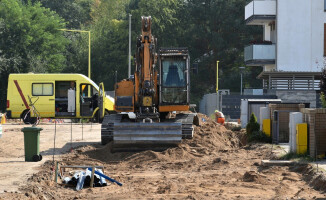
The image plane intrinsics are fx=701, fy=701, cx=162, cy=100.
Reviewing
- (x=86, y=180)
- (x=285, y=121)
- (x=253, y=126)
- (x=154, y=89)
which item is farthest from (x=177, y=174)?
(x=253, y=126)

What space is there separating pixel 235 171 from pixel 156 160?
3.52 m

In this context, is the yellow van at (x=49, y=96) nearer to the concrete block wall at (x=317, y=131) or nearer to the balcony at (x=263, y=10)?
the balcony at (x=263, y=10)

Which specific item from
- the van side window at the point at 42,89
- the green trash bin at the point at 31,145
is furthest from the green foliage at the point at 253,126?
the van side window at the point at 42,89

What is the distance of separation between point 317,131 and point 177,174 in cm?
372

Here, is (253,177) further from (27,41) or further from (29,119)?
(27,41)

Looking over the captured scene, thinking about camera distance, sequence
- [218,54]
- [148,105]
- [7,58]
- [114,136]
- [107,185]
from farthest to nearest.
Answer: [218,54]
[7,58]
[148,105]
[114,136]
[107,185]

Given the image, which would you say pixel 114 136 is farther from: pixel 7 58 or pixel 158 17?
pixel 158 17

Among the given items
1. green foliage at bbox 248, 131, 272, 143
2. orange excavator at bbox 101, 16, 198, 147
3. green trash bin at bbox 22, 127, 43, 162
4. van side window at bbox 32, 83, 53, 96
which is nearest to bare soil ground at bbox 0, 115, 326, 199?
green trash bin at bbox 22, 127, 43, 162

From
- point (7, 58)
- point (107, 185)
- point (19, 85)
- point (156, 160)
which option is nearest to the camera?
point (107, 185)

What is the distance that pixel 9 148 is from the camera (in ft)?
76.5

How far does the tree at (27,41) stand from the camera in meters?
60.7

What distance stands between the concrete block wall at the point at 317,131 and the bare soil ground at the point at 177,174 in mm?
1132

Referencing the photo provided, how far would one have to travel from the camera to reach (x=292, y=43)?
162 ft

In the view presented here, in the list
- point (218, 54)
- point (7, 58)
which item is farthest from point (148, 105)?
point (218, 54)
